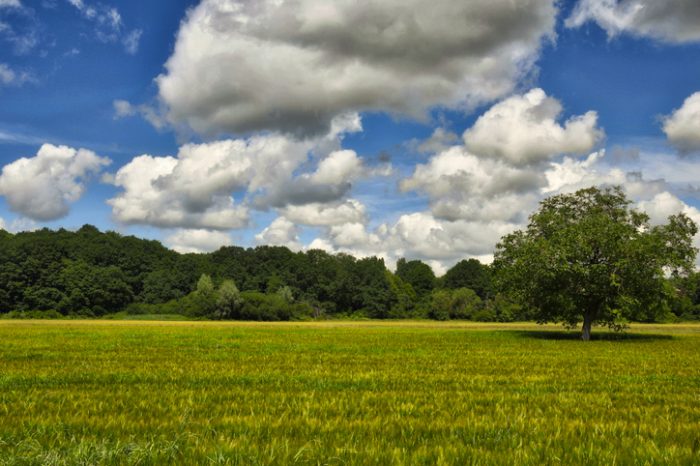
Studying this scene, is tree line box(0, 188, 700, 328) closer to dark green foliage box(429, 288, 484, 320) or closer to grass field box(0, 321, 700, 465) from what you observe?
dark green foliage box(429, 288, 484, 320)

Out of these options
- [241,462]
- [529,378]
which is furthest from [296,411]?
[529,378]

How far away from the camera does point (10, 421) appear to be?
8375mm

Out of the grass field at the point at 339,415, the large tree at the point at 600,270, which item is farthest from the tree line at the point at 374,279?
the grass field at the point at 339,415

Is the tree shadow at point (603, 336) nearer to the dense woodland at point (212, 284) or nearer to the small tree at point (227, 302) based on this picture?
the dense woodland at point (212, 284)

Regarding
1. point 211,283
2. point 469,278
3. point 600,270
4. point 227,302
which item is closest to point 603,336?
point 600,270

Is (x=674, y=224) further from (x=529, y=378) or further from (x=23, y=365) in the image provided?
(x=23, y=365)

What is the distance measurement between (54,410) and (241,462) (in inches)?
224

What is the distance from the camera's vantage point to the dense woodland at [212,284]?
13162cm

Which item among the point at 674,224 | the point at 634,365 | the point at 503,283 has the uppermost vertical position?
the point at 674,224

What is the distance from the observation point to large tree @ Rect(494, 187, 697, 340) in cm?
4078

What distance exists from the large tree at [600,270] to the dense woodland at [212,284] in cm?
7561

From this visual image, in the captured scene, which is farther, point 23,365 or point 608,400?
point 23,365

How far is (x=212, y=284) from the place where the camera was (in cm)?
14662

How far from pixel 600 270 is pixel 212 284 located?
122 m
